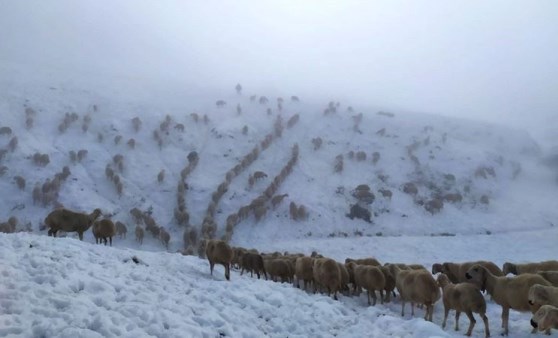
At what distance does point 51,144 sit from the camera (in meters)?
51.4

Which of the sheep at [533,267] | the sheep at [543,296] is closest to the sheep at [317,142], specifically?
the sheep at [533,267]

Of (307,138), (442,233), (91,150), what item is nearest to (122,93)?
(91,150)

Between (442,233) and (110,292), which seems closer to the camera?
(110,292)

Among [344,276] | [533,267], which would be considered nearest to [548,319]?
[344,276]

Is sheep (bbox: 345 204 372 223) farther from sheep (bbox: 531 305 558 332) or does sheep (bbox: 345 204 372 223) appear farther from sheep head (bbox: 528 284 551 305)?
sheep (bbox: 531 305 558 332)

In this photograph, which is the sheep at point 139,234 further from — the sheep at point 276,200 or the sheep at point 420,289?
the sheep at point 420,289

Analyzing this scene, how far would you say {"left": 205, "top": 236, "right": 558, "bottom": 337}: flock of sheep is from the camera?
12.2 m

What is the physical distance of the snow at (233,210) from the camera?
9602 millimetres

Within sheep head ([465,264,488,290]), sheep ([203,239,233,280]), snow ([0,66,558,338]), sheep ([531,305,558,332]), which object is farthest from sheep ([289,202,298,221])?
sheep ([531,305,558,332])

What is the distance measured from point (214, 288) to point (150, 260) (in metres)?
4.08

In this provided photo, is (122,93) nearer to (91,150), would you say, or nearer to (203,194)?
(91,150)

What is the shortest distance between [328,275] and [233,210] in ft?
96.3

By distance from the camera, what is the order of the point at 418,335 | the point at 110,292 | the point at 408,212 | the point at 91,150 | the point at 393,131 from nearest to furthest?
the point at 110,292 < the point at 418,335 < the point at 408,212 < the point at 91,150 < the point at 393,131

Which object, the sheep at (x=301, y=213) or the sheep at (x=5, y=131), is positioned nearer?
the sheep at (x=301, y=213)
